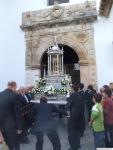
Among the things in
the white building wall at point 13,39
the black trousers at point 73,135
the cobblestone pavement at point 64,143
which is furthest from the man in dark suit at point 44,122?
the white building wall at point 13,39

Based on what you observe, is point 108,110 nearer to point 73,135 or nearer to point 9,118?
point 73,135

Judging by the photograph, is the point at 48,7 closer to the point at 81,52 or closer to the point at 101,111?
the point at 81,52

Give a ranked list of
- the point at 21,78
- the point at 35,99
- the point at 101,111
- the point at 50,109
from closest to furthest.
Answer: the point at 101,111, the point at 50,109, the point at 35,99, the point at 21,78

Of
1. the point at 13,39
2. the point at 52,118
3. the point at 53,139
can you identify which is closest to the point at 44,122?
the point at 52,118

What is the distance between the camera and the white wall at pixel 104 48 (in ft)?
41.4

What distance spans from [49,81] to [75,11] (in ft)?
12.9

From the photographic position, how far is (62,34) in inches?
533

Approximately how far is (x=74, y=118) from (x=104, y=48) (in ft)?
23.1

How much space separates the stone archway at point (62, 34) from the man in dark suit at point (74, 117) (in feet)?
21.6

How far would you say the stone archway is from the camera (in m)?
13.0

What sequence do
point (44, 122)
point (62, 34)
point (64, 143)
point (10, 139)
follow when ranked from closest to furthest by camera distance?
point (10, 139) < point (44, 122) < point (64, 143) < point (62, 34)

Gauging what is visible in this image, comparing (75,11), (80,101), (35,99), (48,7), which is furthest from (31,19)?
(80,101)

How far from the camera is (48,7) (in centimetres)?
1391

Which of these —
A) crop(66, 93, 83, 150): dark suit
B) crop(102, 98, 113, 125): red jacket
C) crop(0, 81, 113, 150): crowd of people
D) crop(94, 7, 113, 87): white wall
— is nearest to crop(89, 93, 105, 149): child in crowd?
crop(0, 81, 113, 150): crowd of people
